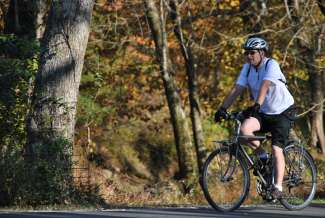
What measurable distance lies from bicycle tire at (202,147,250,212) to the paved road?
0.12m

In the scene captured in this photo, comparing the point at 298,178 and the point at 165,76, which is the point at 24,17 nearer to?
the point at 165,76

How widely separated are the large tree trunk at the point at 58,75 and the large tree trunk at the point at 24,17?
512 centimetres

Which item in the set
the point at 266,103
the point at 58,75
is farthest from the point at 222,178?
the point at 58,75

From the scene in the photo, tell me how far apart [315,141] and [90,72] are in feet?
26.9

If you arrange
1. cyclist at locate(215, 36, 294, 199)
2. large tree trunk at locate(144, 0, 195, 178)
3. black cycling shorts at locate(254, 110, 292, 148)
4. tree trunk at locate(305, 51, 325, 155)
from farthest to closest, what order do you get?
tree trunk at locate(305, 51, 325, 155)
large tree trunk at locate(144, 0, 195, 178)
black cycling shorts at locate(254, 110, 292, 148)
cyclist at locate(215, 36, 294, 199)

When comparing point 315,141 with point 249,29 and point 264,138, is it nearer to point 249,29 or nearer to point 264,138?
point 249,29

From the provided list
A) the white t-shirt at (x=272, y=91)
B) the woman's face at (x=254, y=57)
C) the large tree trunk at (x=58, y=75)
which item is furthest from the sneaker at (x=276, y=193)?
the large tree trunk at (x=58, y=75)

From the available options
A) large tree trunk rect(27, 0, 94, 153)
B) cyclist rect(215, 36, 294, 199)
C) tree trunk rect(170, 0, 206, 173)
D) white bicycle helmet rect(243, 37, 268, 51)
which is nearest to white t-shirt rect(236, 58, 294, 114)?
cyclist rect(215, 36, 294, 199)

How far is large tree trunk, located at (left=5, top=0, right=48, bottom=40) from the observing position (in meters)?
18.0

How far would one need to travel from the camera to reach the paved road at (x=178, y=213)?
31.7ft

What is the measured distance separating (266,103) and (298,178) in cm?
114

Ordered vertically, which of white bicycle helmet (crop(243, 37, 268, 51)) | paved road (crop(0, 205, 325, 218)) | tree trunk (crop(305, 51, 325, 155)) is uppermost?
tree trunk (crop(305, 51, 325, 155))

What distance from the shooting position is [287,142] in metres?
10.9

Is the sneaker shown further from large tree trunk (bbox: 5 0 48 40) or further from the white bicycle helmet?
large tree trunk (bbox: 5 0 48 40)
